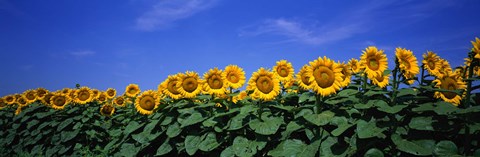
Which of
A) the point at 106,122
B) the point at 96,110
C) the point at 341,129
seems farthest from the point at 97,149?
the point at 341,129

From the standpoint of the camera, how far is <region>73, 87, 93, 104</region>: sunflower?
964 centimetres

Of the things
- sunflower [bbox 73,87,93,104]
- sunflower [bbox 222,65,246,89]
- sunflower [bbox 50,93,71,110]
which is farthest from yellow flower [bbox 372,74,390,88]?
sunflower [bbox 50,93,71,110]

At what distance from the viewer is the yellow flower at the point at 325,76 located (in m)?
4.53

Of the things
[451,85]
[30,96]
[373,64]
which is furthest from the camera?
[30,96]

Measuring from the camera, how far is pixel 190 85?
241 inches

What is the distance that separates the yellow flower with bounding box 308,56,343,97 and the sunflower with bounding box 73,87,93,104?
7214 mm

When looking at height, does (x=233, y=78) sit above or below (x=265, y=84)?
above

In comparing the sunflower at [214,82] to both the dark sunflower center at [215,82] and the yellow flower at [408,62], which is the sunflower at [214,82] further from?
the yellow flower at [408,62]

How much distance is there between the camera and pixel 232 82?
568cm

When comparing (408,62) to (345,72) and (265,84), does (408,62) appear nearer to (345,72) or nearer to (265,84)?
(345,72)

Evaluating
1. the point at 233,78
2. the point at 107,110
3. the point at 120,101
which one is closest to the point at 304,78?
the point at 233,78

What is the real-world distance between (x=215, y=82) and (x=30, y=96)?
8.27 m

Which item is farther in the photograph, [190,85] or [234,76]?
[190,85]

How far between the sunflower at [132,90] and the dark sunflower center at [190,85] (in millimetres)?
2915
